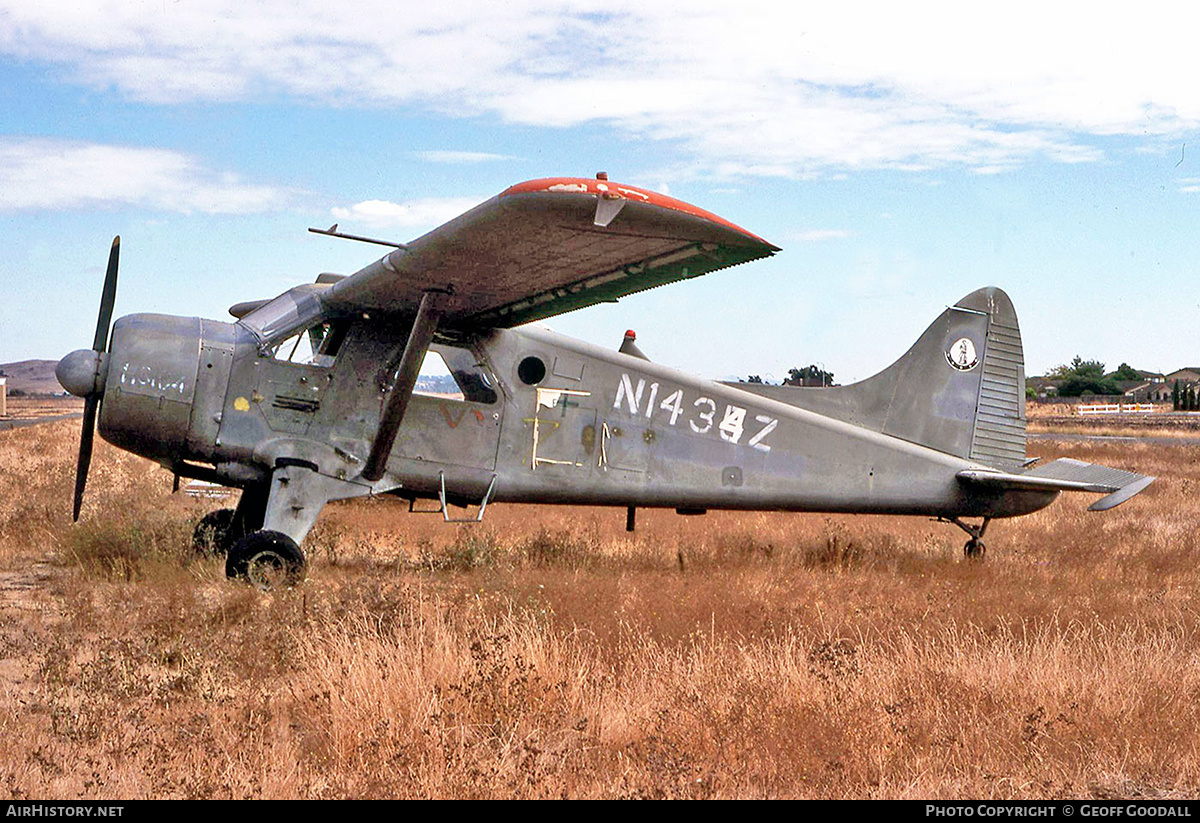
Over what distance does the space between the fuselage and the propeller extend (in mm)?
160

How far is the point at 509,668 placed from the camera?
19.0 ft

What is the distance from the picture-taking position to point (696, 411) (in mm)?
10234

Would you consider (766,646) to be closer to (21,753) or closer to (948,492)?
(21,753)

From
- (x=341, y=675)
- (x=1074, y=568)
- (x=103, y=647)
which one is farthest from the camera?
(x=1074, y=568)

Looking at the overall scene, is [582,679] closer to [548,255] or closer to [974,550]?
[548,255]

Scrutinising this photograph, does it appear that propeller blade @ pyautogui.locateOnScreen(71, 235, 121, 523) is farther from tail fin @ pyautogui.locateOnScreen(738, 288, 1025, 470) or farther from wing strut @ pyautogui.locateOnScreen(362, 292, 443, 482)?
tail fin @ pyautogui.locateOnScreen(738, 288, 1025, 470)

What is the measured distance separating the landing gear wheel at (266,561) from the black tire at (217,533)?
55.8 inches

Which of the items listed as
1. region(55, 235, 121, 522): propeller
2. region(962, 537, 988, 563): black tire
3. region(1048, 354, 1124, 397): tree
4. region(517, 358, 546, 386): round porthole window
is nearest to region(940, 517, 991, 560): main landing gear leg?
region(962, 537, 988, 563): black tire

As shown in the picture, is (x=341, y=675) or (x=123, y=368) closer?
(x=341, y=675)

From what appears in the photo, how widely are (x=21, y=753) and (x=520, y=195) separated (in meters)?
3.84

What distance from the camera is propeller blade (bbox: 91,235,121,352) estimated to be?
363 inches

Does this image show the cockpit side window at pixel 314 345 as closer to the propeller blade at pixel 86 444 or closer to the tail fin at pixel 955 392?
the propeller blade at pixel 86 444

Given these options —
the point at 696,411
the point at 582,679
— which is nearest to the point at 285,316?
the point at 696,411

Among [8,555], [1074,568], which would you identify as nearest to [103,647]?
[8,555]
